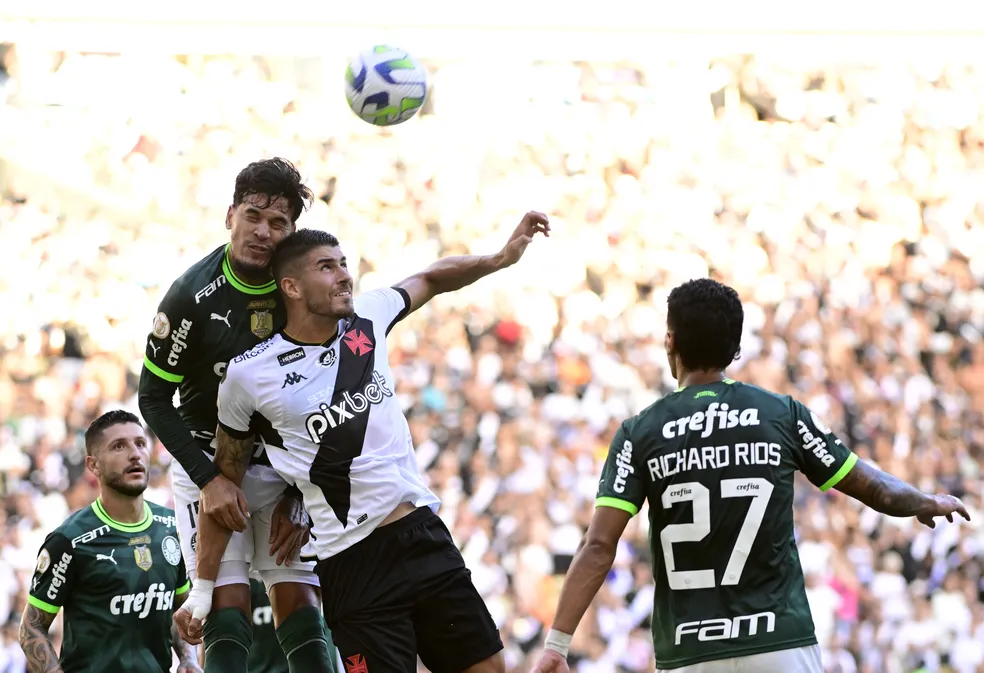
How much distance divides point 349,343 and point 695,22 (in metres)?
14.6

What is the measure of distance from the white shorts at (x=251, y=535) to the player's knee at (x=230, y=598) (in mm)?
22

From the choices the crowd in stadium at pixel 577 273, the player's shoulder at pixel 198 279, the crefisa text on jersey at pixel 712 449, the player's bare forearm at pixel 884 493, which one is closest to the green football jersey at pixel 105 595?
the player's shoulder at pixel 198 279

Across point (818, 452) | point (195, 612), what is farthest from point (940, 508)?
point (195, 612)

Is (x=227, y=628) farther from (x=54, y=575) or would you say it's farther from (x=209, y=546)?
(x=54, y=575)

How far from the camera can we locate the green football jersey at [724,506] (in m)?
4.24

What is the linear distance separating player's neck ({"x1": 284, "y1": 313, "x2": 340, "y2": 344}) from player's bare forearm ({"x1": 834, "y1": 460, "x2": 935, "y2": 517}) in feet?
6.76

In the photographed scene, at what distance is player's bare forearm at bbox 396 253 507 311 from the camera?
5590 millimetres

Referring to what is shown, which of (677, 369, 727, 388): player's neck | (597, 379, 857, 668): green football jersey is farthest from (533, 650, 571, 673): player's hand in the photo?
(677, 369, 727, 388): player's neck

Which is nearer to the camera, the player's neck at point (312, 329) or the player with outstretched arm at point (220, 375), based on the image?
the player's neck at point (312, 329)

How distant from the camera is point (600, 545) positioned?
434cm

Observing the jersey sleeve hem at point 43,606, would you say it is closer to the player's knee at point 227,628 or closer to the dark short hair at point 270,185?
the player's knee at point 227,628

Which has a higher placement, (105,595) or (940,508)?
(940,508)

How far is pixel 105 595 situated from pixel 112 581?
80 mm

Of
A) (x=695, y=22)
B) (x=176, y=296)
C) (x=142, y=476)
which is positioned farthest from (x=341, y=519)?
(x=695, y=22)
